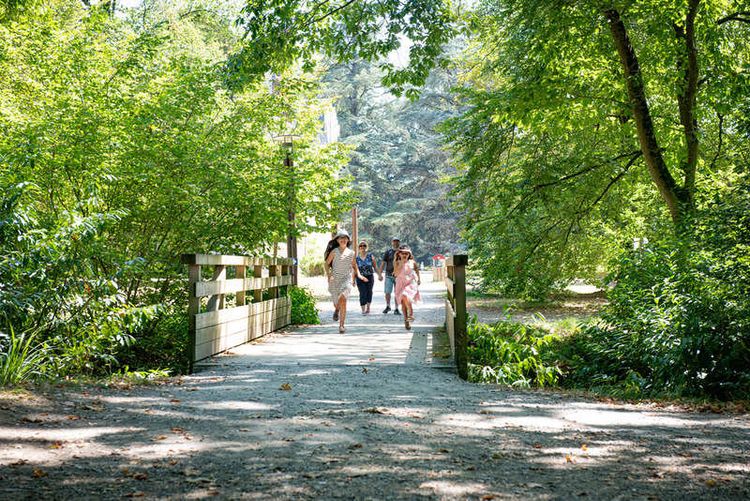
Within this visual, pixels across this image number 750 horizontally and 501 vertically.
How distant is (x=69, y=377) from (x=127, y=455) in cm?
364

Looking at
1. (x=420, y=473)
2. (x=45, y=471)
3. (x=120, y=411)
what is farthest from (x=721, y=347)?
(x=45, y=471)

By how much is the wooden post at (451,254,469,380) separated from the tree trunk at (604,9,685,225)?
5.26 m

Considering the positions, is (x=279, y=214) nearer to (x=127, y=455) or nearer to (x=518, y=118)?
(x=518, y=118)

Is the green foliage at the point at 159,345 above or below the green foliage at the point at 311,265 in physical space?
below

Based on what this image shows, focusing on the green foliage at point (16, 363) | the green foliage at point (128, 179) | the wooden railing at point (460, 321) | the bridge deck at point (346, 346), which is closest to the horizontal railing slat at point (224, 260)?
the green foliage at point (128, 179)

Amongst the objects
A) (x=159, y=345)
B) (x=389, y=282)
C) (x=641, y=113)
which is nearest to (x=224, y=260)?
(x=159, y=345)

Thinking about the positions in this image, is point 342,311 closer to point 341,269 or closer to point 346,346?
point 341,269

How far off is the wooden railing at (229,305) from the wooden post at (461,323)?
308 centimetres

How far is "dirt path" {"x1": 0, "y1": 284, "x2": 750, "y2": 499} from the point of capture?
392 cm

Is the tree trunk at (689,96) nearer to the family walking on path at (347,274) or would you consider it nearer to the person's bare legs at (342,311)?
the family walking on path at (347,274)

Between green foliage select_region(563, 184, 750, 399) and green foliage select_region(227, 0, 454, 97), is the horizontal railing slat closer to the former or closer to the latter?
green foliage select_region(227, 0, 454, 97)

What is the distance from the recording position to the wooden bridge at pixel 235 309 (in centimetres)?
848

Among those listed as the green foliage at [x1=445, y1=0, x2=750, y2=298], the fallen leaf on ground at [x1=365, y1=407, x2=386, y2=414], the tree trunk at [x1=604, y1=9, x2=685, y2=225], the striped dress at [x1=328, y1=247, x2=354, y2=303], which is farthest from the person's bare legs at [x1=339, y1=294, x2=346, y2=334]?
the fallen leaf on ground at [x1=365, y1=407, x2=386, y2=414]

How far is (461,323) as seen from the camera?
846 centimetres
